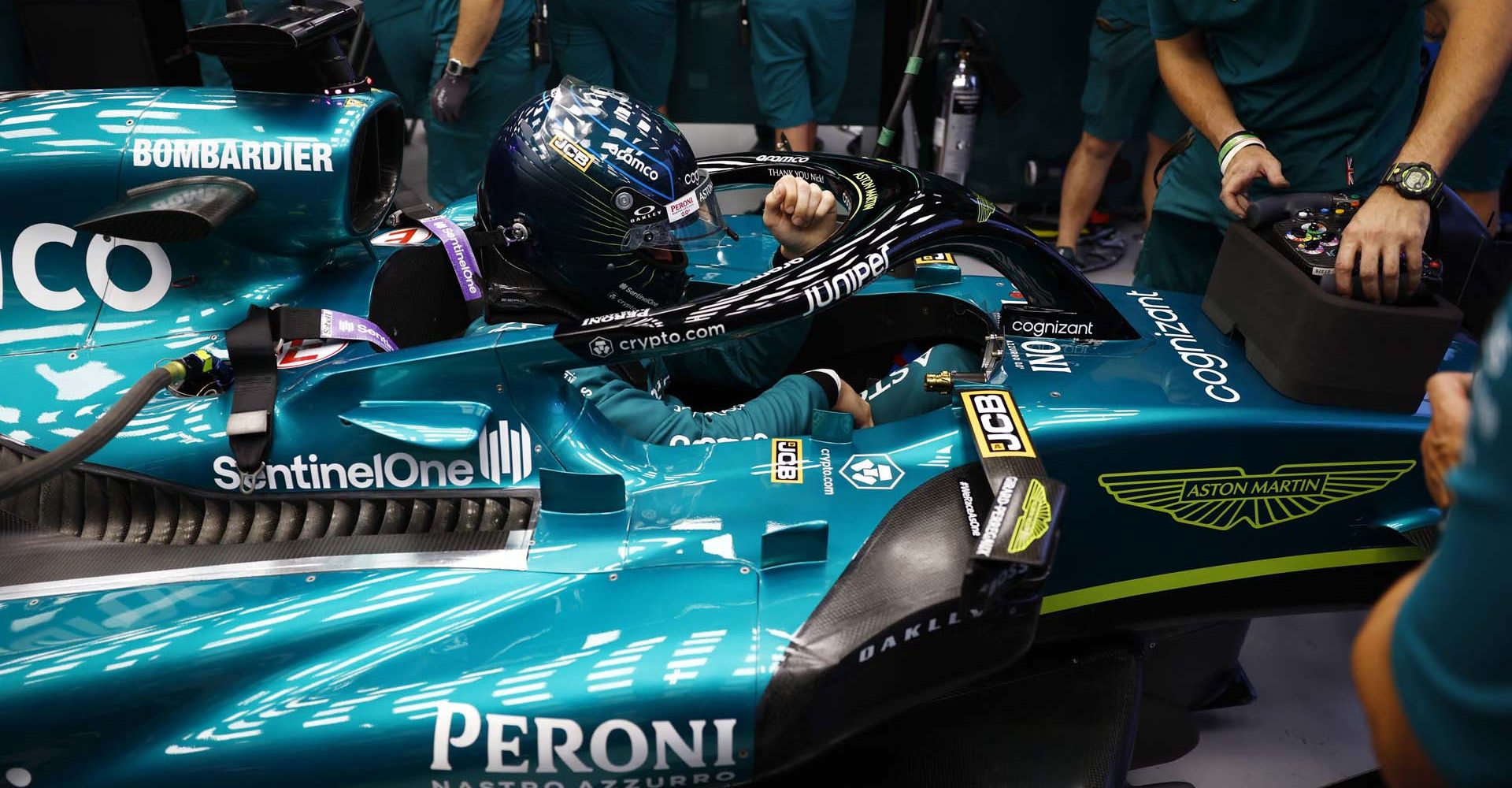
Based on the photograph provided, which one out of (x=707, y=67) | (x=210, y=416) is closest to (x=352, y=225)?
(x=210, y=416)

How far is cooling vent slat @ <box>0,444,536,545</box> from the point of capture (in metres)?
1.50

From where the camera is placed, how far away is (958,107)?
3.84m

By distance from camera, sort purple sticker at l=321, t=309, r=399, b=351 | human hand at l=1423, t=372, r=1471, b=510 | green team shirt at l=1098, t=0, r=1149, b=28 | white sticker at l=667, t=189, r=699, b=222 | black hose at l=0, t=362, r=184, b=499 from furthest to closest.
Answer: green team shirt at l=1098, t=0, r=1149, b=28 → white sticker at l=667, t=189, r=699, b=222 → purple sticker at l=321, t=309, r=399, b=351 → black hose at l=0, t=362, r=184, b=499 → human hand at l=1423, t=372, r=1471, b=510

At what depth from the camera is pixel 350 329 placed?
1.61m

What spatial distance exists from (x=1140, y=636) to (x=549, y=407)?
1.08m

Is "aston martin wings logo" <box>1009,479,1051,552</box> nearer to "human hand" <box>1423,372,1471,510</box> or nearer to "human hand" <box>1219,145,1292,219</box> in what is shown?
"human hand" <box>1423,372,1471,510</box>

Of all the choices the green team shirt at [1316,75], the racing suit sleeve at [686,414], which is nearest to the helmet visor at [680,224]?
the racing suit sleeve at [686,414]

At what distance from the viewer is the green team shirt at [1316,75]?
1932mm

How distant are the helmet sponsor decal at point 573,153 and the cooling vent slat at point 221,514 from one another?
0.53 m

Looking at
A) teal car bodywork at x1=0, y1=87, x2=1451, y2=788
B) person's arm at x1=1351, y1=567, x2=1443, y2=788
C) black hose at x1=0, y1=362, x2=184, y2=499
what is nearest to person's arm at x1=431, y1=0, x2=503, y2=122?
teal car bodywork at x1=0, y1=87, x2=1451, y2=788

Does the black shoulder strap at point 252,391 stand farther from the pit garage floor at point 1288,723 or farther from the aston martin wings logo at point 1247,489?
the pit garage floor at point 1288,723

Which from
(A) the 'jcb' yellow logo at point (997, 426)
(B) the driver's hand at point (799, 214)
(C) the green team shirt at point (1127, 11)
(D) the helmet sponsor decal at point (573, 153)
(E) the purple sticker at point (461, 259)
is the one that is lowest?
(E) the purple sticker at point (461, 259)

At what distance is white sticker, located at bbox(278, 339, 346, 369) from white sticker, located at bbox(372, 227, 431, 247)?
368 mm

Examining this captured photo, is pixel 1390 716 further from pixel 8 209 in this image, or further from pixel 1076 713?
pixel 8 209
